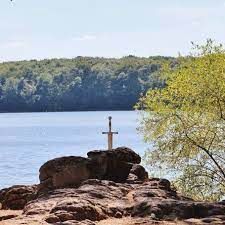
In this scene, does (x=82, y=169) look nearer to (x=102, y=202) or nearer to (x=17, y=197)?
(x=17, y=197)

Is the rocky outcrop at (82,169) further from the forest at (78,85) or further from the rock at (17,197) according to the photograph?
the forest at (78,85)

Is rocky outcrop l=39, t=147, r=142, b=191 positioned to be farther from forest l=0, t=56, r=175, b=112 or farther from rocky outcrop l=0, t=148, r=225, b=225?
forest l=0, t=56, r=175, b=112

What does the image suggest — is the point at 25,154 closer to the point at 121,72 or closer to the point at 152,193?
the point at 152,193

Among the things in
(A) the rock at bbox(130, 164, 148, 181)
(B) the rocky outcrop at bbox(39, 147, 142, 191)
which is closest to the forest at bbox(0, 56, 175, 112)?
(A) the rock at bbox(130, 164, 148, 181)

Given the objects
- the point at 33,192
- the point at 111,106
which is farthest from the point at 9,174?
the point at 111,106

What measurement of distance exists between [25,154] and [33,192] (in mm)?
57066

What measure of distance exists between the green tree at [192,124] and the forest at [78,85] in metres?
139

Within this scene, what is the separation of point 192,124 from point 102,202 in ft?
35.7

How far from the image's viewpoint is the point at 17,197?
2030 cm

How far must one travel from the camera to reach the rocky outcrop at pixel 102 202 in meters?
13.9

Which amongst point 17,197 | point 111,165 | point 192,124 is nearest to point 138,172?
point 111,165

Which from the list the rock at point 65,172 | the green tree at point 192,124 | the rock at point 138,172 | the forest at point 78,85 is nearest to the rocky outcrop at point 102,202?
the rock at point 65,172

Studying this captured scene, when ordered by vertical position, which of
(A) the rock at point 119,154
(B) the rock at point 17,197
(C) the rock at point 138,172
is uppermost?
(A) the rock at point 119,154

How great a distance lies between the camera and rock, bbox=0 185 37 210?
1997cm
